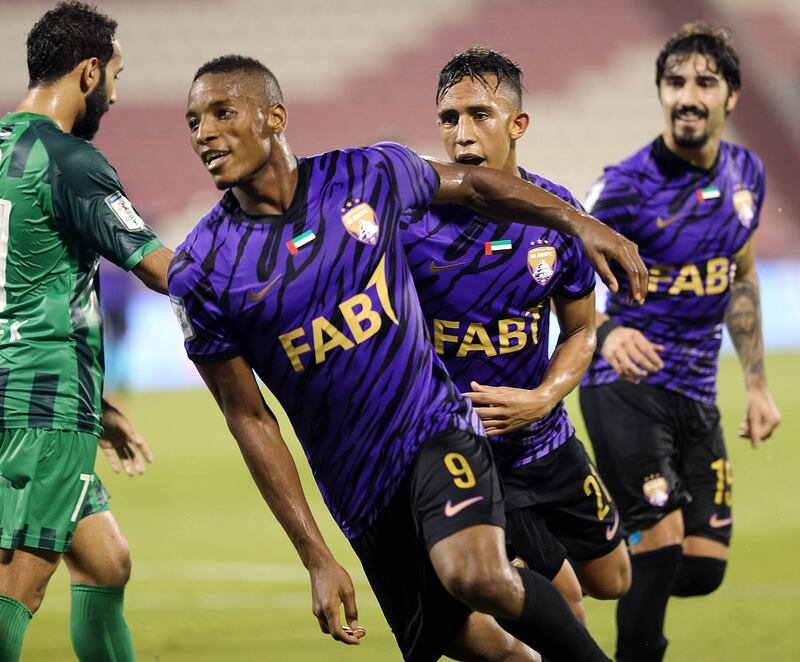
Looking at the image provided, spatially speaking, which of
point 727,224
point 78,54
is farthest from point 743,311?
point 78,54

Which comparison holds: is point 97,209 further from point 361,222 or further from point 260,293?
point 361,222

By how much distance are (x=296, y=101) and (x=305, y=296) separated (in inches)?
749

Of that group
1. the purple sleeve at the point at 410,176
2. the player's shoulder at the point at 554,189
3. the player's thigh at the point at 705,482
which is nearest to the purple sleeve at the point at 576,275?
the player's shoulder at the point at 554,189

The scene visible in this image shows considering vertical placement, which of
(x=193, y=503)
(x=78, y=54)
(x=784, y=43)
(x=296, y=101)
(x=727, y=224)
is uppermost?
(x=784, y=43)

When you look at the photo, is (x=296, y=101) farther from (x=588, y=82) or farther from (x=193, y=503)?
(x=193, y=503)

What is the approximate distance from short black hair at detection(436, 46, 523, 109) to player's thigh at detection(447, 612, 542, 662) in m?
1.79

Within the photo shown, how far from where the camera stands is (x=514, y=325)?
4.46 meters

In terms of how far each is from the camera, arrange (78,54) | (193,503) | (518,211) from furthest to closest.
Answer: (193,503), (78,54), (518,211)

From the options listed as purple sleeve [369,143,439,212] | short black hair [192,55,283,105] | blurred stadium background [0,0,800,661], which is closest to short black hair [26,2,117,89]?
short black hair [192,55,283,105]

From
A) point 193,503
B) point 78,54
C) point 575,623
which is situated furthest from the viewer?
point 193,503

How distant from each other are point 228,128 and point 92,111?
96 cm

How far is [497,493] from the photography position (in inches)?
149

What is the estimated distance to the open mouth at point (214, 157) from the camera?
3.77 meters

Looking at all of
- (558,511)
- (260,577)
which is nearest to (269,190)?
(558,511)
